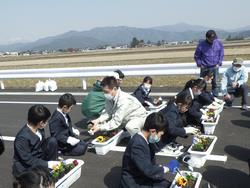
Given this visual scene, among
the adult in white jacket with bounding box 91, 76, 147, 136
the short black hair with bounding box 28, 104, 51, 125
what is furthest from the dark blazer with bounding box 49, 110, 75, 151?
the short black hair with bounding box 28, 104, 51, 125

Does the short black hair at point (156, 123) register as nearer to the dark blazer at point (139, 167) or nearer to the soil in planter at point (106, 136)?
the dark blazer at point (139, 167)

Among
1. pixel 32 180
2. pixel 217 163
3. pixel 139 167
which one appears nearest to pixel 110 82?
pixel 217 163

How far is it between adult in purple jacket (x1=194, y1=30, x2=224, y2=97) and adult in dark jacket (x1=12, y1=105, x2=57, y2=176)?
5633 millimetres

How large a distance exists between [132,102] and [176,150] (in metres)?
1.17

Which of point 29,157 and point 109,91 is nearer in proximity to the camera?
point 29,157

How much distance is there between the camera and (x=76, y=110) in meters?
9.28

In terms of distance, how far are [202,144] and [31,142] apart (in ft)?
8.33

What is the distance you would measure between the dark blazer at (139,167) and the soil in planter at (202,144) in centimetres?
123

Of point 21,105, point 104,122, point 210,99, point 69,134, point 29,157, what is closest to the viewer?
point 29,157

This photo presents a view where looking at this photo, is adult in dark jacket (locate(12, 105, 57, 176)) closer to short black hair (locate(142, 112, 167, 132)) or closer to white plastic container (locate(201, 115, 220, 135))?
short black hair (locate(142, 112, 167, 132))

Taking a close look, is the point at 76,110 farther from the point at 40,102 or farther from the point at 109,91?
the point at 109,91

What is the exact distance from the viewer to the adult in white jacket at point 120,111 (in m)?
5.90

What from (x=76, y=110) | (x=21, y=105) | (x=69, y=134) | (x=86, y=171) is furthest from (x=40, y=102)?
(x=86, y=171)

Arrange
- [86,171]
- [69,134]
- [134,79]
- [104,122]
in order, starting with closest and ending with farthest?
[86,171], [69,134], [104,122], [134,79]
